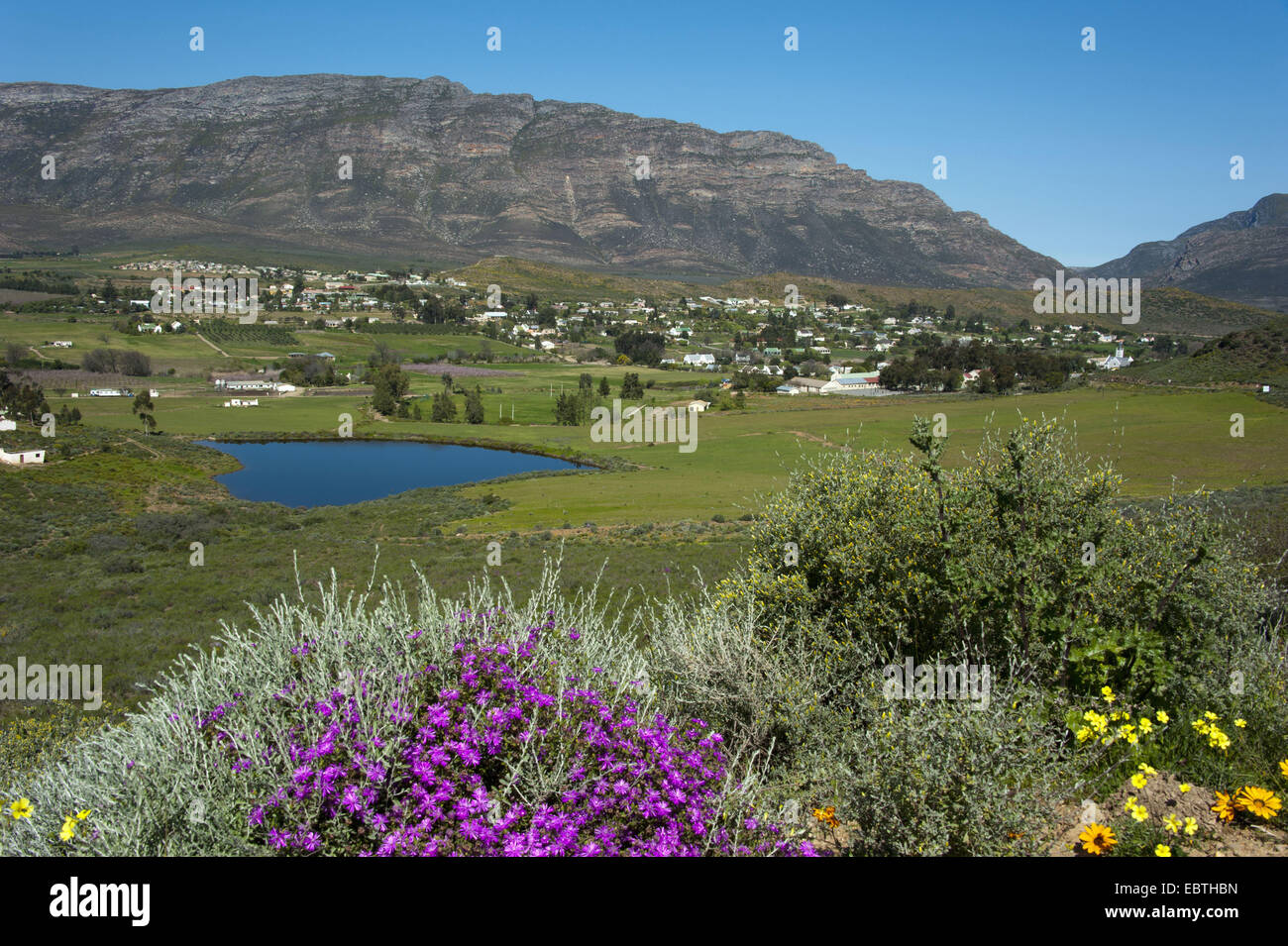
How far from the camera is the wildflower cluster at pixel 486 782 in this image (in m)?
3.75

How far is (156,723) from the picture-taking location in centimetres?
489

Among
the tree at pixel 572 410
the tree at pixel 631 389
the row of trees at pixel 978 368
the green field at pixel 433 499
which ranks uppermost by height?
the row of trees at pixel 978 368

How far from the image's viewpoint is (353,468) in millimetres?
74000

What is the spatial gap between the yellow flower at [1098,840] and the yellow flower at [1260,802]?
86 centimetres

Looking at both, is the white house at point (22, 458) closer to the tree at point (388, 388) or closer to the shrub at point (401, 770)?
the tree at point (388, 388)

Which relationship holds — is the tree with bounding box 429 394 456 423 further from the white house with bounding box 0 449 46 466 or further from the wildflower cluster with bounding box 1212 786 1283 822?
the wildflower cluster with bounding box 1212 786 1283 822

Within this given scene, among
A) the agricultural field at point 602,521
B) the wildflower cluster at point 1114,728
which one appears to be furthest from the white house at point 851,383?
the wildflower cluster at point 1114,728

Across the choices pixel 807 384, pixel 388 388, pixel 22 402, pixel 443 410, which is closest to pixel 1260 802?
pixel 22 402

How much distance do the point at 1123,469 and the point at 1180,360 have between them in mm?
68427

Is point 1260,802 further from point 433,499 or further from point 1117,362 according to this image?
point 1117,362

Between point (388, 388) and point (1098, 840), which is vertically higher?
point (388, 388)

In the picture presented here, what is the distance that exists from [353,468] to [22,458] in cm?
2403
